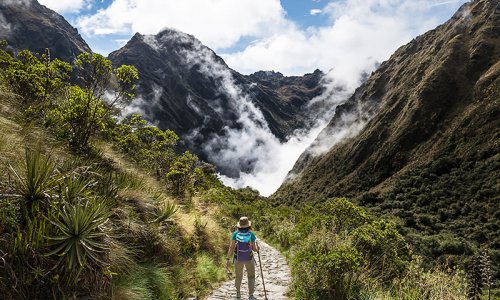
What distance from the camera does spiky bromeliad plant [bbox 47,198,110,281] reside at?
14.4 feet

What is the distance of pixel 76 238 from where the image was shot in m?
4.50

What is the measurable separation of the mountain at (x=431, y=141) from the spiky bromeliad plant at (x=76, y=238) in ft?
225

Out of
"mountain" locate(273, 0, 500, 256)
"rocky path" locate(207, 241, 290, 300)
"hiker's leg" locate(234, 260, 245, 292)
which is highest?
"mountain" locate(273, 0, 500, 256)

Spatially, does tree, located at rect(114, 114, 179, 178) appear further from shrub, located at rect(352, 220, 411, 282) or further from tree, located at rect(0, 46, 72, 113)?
shrub, located at rect(352, 220, 411, 282)

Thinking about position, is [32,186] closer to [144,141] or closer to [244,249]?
[244,249]

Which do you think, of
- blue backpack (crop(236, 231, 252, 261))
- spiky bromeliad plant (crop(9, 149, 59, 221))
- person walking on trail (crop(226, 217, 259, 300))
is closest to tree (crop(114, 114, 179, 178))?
person walking on trail (crop(226, 217, 259, 300))

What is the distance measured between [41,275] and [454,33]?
509ft

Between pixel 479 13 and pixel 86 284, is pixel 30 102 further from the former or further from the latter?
pixel 479 13

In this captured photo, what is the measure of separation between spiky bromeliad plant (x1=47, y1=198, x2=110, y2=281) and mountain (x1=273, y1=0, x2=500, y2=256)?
68.5m

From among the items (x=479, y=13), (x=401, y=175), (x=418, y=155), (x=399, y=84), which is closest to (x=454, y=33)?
(x=479, y=13)

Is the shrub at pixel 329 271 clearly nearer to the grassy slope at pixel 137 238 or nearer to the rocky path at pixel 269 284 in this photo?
the rocky path at pixel 269 284

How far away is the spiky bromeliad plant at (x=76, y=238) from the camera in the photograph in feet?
14.4

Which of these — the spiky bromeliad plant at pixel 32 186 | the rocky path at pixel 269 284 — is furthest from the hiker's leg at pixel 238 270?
the spiky bromeliad plant at pixel 32 186

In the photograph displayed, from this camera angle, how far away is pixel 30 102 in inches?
414
